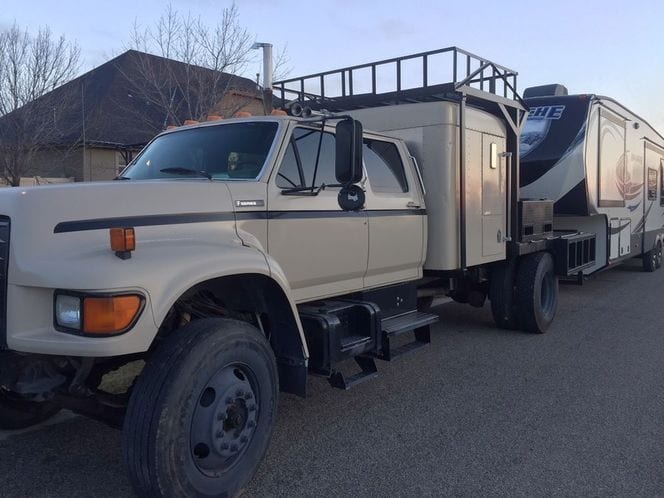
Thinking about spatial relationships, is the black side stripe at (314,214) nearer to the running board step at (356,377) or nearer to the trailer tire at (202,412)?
the trailer tire at (202,412)

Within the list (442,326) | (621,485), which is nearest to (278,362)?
(621,485)

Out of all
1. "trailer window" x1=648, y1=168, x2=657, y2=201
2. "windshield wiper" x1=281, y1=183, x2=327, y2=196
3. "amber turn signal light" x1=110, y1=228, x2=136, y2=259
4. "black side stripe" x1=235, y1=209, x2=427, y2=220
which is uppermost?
"trailer window" x1=648, y1=168, x2=657, y2=201

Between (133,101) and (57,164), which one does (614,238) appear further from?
(133,101)

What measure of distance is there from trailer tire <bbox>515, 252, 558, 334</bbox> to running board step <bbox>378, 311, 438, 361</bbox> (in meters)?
2.22

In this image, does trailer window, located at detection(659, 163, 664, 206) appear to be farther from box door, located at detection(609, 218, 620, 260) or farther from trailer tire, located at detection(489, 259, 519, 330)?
trailer tire, located at detection(489, 259, 519, 330)

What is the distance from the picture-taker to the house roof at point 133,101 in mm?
15477

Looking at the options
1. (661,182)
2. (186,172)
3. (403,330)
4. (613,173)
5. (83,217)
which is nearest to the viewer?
(83,217)

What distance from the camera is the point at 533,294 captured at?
7.31 m

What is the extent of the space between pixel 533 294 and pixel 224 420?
4970mm

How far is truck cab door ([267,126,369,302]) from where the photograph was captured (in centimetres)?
411

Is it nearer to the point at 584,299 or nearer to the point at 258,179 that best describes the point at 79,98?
the point at 584,299

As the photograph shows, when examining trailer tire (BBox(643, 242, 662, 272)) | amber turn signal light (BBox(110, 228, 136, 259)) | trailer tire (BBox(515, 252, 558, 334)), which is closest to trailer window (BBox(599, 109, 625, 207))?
trailer tire (BBox(515, 252, 558, 334))

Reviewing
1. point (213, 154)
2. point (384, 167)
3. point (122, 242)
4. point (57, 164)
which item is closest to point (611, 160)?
point (384, 167)

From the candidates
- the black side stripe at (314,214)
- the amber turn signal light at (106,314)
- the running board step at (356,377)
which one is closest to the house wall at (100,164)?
the black side stripe at (314,214)
